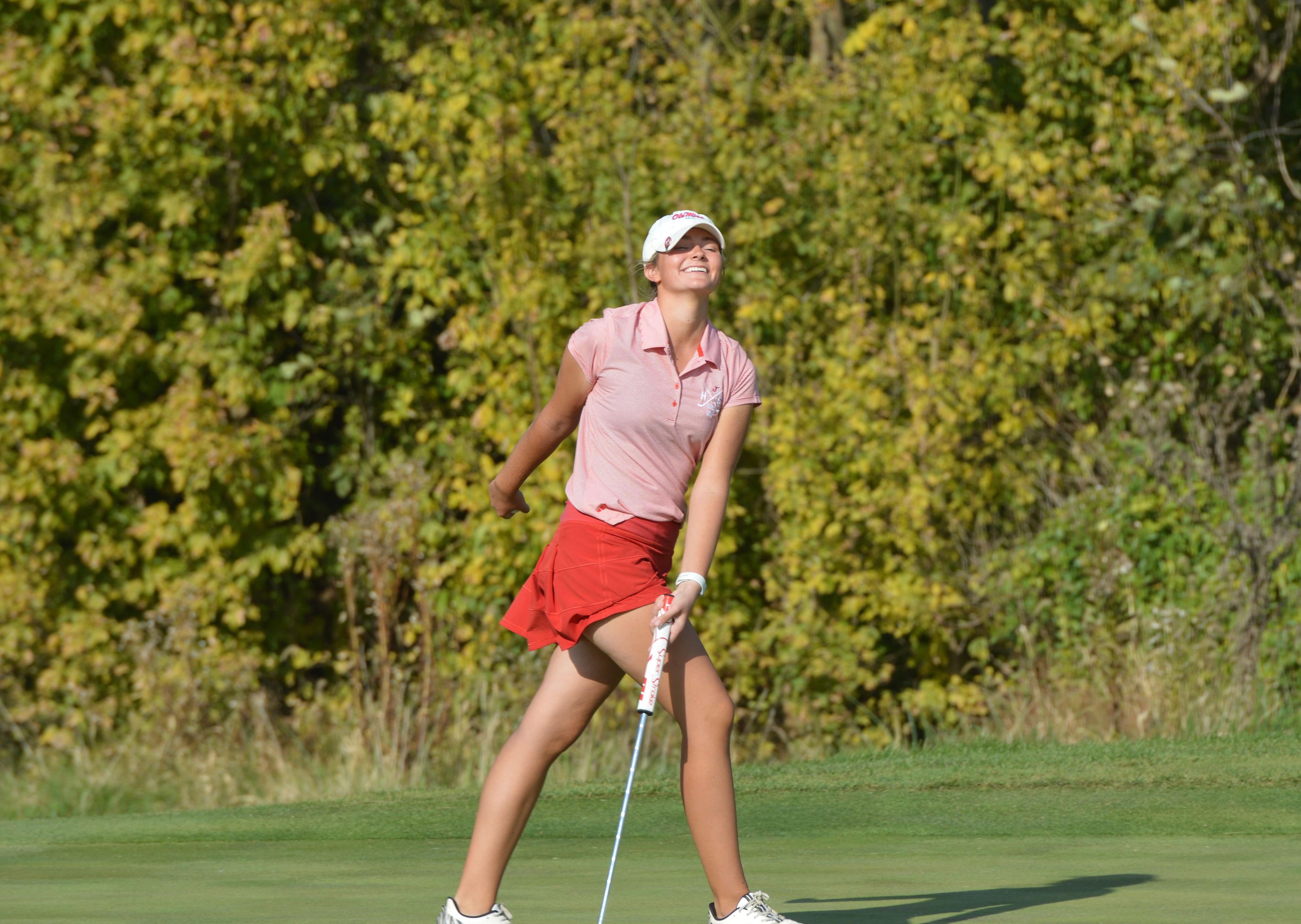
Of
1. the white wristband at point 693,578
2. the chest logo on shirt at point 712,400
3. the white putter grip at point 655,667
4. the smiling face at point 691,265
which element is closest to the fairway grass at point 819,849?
the white putter grip at point 655,667

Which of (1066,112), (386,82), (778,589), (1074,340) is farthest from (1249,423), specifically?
(386,82)

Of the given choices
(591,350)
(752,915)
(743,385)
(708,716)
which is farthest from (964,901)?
(591,350)

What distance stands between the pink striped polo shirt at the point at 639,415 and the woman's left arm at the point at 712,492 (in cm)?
3

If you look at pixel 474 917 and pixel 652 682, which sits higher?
pixel 652 682

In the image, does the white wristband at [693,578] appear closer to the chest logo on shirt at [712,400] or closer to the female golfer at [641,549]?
the female golfer at [641,549]

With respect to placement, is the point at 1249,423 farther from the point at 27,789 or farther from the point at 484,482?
the point at 27,789

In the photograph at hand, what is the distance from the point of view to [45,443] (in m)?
11.2

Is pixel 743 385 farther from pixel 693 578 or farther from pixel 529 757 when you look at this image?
pixel 529 757

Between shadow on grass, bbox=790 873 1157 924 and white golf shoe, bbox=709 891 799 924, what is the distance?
274 mm

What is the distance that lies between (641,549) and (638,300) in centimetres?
748

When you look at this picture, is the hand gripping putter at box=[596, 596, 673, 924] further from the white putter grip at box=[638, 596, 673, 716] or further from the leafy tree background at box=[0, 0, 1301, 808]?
the leafy tree background at box=[0, 0, 1301, 808]

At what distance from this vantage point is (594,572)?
3990 millimetres

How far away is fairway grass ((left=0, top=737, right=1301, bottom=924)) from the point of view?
4.39m

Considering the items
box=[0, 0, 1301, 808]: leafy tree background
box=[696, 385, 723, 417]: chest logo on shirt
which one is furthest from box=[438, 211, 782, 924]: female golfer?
box=[0, 0, 1301, 808]: leafy tree background
